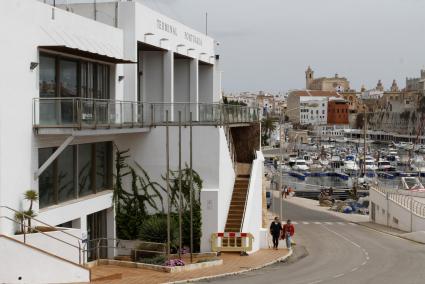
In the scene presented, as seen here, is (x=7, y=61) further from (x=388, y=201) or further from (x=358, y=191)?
(x=358, y=191)

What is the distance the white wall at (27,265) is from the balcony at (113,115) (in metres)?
3.71

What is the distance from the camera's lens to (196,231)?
84.0 feet

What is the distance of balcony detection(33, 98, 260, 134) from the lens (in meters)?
20.5

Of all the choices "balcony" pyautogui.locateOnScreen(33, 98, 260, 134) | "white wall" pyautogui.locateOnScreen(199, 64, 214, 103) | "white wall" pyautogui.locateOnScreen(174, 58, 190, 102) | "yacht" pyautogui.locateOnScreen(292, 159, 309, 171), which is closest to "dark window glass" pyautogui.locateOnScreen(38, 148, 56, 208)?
"balcony" pyautogui.locateOnScreen(33, 98, 260, 134)

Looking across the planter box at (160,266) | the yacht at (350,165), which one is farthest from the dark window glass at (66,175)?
the yacht at (350,165)

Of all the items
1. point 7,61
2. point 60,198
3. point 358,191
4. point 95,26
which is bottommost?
point 358,191

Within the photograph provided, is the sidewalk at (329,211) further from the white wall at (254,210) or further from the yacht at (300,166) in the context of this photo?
the yacht at (300,166)

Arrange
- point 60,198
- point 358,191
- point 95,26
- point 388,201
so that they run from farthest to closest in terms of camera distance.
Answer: point 358,191 → point 388,201 → point 95,26 → point 60,198

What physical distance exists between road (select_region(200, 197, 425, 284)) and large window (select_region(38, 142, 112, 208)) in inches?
221

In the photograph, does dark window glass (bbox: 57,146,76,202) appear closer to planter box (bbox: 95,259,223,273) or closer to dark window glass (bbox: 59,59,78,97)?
dark window glass (bbox: 59,59,78,97)

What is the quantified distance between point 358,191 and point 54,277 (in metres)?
69.1

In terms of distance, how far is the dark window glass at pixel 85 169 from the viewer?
23.8 m

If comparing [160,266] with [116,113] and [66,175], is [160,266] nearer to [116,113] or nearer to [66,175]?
[66,175]

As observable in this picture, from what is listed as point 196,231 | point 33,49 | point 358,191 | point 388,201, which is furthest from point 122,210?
point 358,191
